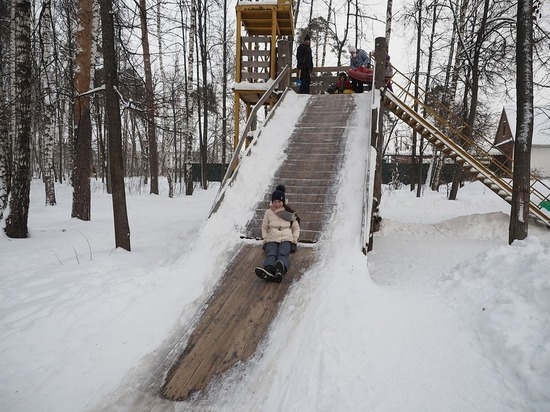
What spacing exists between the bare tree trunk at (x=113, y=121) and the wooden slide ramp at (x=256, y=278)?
2306mm

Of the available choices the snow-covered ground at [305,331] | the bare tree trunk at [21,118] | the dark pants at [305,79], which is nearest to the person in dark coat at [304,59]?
the dark pants at [305,79]

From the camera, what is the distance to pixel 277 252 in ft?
17.3

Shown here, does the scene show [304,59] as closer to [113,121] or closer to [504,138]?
[113,121]

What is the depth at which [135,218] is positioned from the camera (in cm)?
1044

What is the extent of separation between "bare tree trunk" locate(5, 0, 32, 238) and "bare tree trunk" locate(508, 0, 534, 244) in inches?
375

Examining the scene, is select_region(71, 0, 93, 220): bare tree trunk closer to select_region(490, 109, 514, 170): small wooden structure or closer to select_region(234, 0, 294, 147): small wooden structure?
select_region(234, 0, 294, 147): small wooden structure

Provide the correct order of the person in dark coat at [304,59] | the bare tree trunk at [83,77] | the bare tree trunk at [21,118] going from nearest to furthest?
1. the bare tree trunk at [21,118]
2. the bare tree trunk at [83,77]
3. the person in dark coat at [304,59]

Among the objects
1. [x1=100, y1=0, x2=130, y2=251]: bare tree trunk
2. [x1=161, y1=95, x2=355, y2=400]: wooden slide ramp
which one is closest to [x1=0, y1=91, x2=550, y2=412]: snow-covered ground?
[x1=161, y1=95, x2=355, y2=400]: wooden slide ramp

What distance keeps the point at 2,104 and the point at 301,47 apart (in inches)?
344

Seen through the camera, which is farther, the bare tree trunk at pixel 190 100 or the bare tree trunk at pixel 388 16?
the bare tree trunk at pixel 190 100

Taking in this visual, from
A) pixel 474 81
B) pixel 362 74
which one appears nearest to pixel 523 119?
pixel 362 74

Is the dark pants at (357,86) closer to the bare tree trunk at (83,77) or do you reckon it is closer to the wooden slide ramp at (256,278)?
the wooden slide ramp at (256,278)

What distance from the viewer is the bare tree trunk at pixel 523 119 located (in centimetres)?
616

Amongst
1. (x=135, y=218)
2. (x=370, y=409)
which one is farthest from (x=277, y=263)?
(x=135, y=218)
